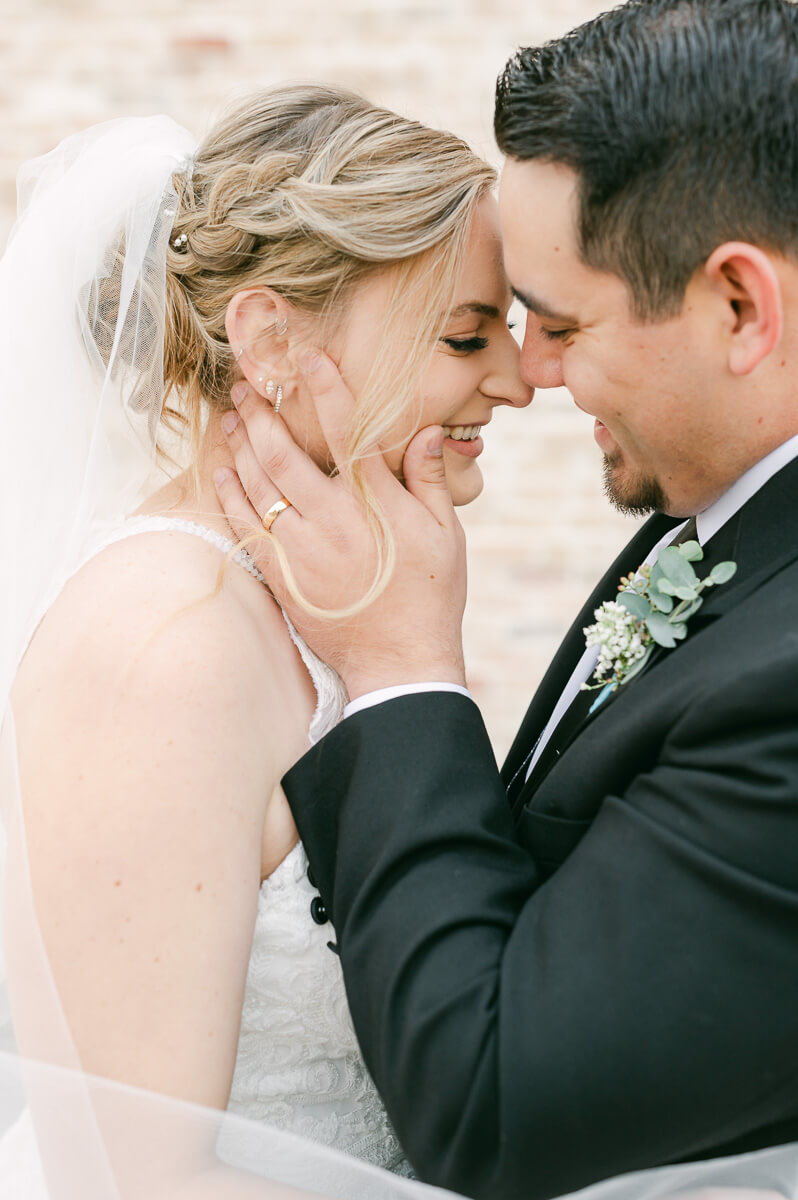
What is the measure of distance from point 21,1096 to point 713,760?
1.00 m

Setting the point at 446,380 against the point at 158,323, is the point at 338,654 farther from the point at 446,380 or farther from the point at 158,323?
the point at 158,323

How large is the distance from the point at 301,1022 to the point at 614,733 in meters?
0.69

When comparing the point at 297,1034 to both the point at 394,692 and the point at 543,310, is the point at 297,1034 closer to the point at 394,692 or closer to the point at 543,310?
the point at 394,692

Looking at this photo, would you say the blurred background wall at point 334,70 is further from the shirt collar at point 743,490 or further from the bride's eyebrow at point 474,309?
the shirt collar at point 743,490

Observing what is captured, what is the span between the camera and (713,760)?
1.28 meters

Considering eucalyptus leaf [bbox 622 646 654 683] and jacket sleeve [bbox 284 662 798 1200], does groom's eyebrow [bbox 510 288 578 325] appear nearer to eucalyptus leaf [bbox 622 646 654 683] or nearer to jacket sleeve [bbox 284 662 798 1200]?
eucalyptus leaf [bbox 622 646 654 683]

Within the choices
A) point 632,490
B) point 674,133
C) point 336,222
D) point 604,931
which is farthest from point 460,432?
point 604,931

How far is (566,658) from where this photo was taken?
223cm

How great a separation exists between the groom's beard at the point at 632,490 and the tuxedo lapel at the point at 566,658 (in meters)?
0.32

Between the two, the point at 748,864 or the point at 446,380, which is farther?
the point at 446,380

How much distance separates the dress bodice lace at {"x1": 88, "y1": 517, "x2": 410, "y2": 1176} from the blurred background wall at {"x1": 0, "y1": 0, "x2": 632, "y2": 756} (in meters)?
2.74

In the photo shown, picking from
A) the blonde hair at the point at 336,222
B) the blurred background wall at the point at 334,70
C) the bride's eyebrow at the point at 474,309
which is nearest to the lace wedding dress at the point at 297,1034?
the blonde hair at the point at 336,222

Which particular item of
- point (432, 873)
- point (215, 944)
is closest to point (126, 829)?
point (215, 944)

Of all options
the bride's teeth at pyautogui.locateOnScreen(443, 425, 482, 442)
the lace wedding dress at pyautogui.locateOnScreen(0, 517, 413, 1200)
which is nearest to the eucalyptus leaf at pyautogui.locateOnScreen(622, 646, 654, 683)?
the lace wedding dress at pyautogui.locateOnScreen(0, 517, 413, 1200)
